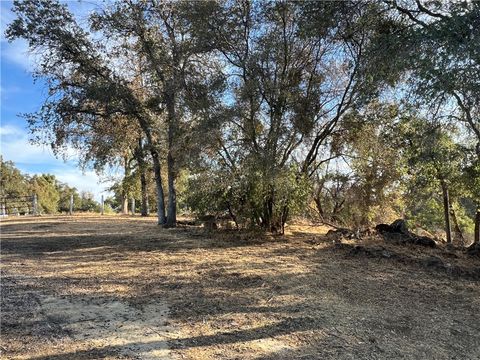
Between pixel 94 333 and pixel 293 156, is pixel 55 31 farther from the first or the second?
pixel 94 333

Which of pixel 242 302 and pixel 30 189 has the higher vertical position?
pixel 30 189

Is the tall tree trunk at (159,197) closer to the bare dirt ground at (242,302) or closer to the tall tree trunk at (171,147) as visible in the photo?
the tall tree trunk at (171,147)

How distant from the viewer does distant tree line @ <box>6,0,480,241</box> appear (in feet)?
19.7

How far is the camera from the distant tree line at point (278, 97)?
5.99 metres

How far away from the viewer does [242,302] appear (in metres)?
5.54

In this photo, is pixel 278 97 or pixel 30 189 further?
pixel 30 189

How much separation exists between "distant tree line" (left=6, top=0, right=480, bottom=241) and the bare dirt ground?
6.71 feet

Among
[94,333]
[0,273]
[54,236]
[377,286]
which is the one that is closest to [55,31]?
[54,236]

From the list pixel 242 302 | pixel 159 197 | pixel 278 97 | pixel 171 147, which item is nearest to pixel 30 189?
pixel 159 197

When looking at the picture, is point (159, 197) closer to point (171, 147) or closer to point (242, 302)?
point (171, 147)

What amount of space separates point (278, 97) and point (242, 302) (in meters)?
5.48

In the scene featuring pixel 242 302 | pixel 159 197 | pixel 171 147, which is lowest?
pixel 242 302

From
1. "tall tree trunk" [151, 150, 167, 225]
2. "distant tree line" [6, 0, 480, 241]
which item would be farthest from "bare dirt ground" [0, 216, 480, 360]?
"tall tree trunk" [151, 150, 167, 225]

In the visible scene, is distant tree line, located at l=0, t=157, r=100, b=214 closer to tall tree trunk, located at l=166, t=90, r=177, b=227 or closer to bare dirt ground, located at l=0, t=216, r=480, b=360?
tall tree trunk, located at l=166, t=90, r=177, b=227
